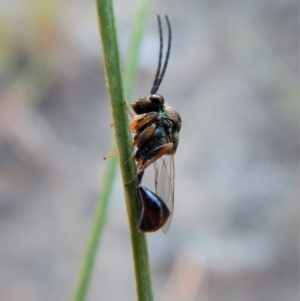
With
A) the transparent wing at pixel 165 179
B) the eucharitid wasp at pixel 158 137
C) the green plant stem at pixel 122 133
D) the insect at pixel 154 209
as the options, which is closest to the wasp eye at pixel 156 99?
the eucharitid wasp at pixel 158 137

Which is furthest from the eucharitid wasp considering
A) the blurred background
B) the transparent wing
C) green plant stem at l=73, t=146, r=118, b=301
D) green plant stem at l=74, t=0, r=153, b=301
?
the blurred background

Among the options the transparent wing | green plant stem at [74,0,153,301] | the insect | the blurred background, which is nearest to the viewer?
green plant stem at [74,0,153,301]

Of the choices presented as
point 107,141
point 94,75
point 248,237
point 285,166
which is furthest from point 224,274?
point 94,75

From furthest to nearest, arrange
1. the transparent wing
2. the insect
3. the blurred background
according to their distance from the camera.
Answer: the blurred background < the transparent wing < the insect

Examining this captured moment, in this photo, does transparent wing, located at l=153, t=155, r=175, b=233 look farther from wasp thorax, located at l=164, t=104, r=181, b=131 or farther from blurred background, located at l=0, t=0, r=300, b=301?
blurred background, located at l=0, t=0, r=300, b=301

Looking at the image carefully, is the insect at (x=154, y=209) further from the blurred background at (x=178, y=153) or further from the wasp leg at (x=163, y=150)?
the blurred background at (x=178, y=153)

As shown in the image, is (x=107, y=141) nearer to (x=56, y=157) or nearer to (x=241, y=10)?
(x=56, y=157)

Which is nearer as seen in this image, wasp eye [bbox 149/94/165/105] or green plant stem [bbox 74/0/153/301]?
green plant stem [bbox 74/0/153/301]
